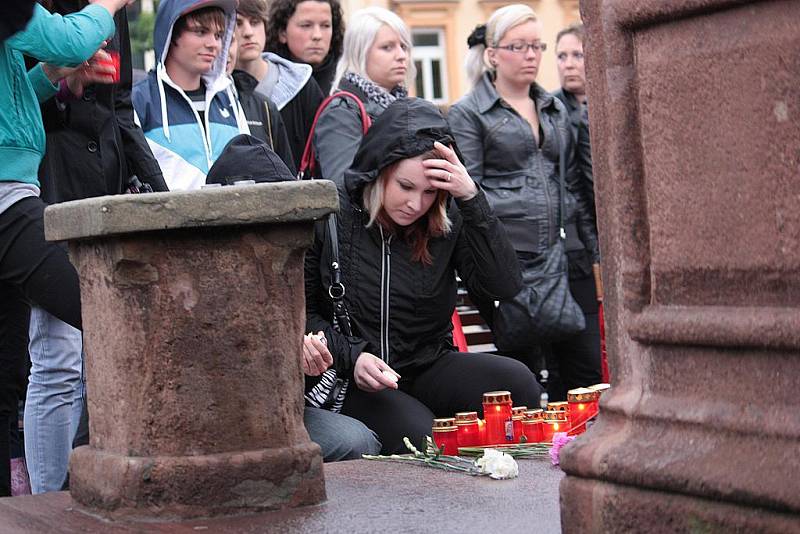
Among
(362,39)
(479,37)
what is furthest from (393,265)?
(479,37)

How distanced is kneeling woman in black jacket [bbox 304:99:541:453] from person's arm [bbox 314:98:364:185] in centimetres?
68

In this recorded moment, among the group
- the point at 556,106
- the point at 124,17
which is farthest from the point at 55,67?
A: the point at 556,106

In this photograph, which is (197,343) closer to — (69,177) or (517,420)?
(517,420)

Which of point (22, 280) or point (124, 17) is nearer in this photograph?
point (22, 280)

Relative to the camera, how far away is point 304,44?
8000 millimetres

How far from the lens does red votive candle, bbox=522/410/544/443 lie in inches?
210

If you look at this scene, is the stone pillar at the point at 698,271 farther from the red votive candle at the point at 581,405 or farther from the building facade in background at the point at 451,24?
the building facade in background at the point at 451,24

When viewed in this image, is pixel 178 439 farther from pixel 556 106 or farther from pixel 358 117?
pixel 556 106

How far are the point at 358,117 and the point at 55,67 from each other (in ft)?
5.44

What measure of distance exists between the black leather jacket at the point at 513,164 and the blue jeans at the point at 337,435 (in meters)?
2.08

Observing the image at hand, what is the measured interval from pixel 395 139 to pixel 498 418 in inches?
45.7

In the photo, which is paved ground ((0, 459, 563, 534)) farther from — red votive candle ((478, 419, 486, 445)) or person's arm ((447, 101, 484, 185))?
person's arm ((447, 101, 484, 185))

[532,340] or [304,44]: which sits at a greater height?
[304,44]

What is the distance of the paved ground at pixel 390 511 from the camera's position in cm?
398
